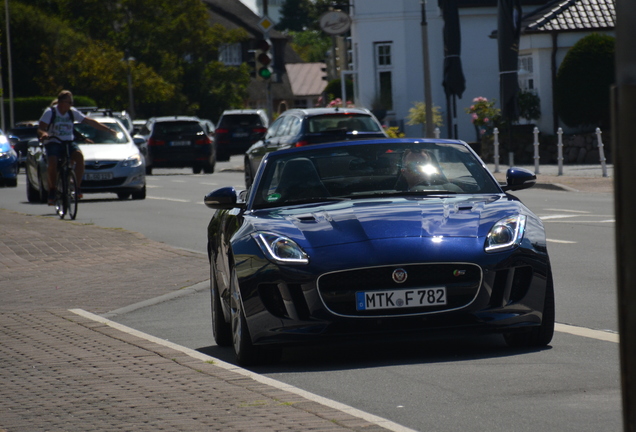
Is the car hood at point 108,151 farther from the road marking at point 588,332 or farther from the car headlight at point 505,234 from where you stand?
the car headlight at point 505,234

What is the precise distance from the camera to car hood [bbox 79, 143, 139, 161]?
23422mm

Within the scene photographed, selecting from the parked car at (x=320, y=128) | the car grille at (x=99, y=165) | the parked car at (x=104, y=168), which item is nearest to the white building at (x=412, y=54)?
the parked car at (x=104, y=168)

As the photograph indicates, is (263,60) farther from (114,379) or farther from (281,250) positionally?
(114,379)

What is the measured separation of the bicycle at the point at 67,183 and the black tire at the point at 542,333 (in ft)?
40.7

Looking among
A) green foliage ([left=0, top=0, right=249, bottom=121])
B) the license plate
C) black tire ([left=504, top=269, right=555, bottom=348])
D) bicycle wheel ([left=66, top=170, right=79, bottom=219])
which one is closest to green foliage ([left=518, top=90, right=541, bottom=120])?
bicycle wheel ([left=66, top=170, right=79, bottom=219])

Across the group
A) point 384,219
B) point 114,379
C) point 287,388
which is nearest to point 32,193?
point 384,219

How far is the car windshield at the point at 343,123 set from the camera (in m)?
22.1

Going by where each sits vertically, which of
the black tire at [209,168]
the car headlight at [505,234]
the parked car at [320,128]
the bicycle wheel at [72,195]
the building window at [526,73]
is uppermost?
the building window at [526,73]

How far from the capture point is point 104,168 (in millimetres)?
23375

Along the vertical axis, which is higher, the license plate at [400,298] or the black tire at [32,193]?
the license plate at [400,298]

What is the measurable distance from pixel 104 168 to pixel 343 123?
453 centimetres

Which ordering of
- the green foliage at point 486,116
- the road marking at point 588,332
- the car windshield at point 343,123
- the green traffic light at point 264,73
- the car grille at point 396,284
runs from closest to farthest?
1. the car grille at point 396,284
2. the road marking at point 588,332
3. the car windshield at point 343,123
4. the green traffic light at point 264,73
5. the green foliage at point 486,116

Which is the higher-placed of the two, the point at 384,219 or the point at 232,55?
the point at 232,55

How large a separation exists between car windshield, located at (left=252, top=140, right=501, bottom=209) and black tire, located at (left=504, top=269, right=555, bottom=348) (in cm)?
106
